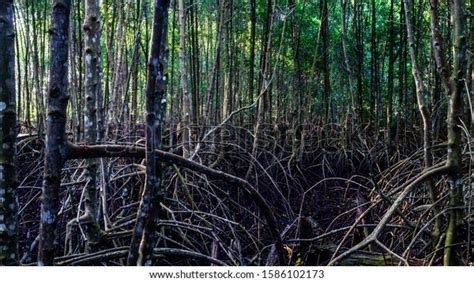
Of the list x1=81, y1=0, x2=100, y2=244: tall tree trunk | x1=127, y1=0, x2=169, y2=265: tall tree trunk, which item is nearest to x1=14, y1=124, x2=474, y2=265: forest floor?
x1=81, y1=0, x2=100, y2=244: tall tree trunk

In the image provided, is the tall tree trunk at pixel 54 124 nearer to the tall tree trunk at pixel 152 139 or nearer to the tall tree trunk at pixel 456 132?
the tall tree trunk at pixel 152 139

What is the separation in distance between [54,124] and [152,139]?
0.28 meters

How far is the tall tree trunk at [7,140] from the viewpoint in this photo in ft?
4.49

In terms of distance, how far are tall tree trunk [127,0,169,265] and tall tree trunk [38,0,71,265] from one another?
238 millimetres

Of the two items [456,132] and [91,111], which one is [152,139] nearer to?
[91,111]

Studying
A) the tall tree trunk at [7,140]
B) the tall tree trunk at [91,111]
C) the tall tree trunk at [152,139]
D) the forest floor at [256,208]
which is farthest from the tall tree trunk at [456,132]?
the tall tree trunk at [7,140]

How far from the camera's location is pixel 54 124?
141 centimetres

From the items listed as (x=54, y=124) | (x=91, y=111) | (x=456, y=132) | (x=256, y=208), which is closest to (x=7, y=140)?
(x=54, y=124)

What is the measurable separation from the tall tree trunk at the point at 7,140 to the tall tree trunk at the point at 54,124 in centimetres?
8

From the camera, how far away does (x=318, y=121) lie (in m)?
6.97

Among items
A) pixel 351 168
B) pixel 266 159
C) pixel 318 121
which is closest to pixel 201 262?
pixel 266 159
